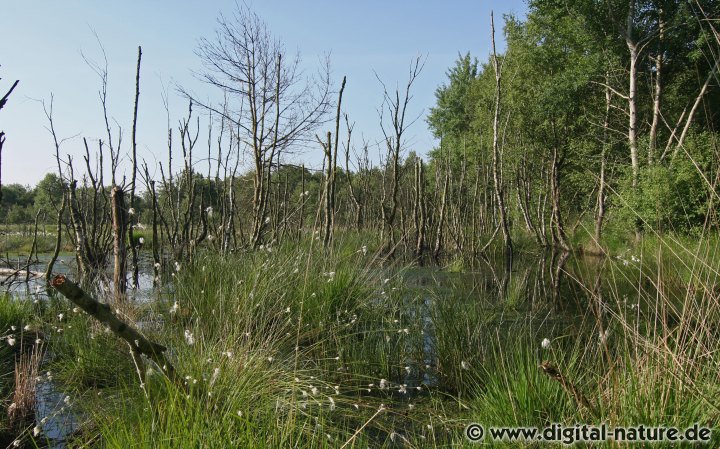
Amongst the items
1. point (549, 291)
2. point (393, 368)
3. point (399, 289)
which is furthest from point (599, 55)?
point (393, 368)

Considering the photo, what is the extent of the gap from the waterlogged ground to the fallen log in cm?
23

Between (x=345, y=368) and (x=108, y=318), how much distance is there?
2.16 meters

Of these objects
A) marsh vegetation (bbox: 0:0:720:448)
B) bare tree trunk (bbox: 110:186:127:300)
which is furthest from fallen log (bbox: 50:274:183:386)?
bare tree trunk (bbox: 110:186:127:300)

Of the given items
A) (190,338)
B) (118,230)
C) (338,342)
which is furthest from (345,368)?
(118,230)

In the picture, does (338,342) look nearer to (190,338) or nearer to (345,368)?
(345,368)

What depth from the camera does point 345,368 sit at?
396 centimetres

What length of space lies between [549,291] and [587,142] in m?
13.2

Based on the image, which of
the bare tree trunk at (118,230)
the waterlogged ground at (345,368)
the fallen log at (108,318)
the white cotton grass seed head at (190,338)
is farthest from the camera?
the bare tree trunk at (118,230)

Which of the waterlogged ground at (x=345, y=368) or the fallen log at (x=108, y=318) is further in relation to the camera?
the waterlogged ground at (x=345, y=368)

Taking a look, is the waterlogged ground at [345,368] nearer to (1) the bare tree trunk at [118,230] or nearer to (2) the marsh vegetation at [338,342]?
(2) the marsh vegetation at [338,342]

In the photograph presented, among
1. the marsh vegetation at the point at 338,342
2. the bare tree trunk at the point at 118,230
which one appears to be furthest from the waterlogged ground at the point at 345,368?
the bare tree trunk at the point at 118,230

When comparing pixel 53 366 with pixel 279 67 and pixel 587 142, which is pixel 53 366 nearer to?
pixel 279 67

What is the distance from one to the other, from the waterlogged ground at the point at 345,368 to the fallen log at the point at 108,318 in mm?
228

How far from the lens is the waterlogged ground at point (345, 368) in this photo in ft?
7.99
